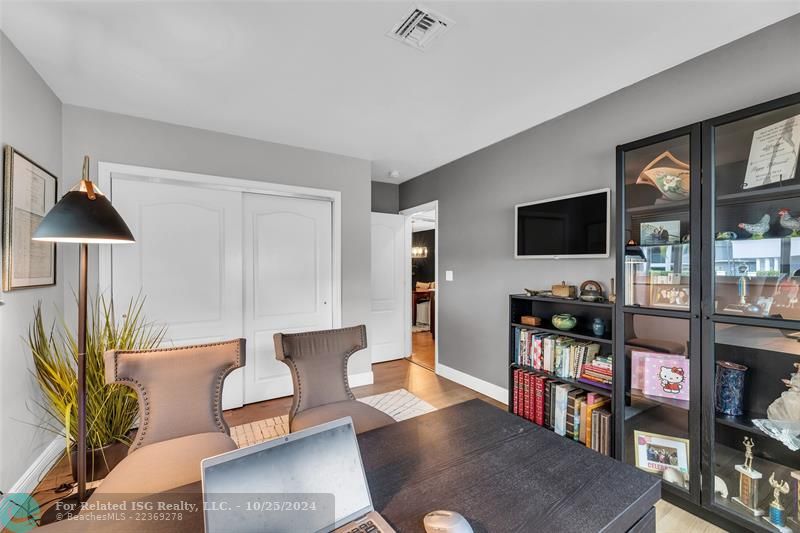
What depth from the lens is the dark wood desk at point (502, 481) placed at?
2.75 ft

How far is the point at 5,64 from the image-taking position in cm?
178

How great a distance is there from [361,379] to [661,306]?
285cm

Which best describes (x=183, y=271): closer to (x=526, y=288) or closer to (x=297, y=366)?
(x=297, y=366)

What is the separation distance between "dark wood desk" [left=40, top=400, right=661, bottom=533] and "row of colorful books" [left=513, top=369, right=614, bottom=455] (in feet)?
4.11

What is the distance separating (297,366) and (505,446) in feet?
4.37

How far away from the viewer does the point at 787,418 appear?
1556mm

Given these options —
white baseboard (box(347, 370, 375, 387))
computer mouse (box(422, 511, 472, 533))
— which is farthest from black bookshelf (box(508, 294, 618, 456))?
computer mouse (box(422, 511, 472, 533))

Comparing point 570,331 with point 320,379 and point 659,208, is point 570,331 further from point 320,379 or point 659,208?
point 320,379

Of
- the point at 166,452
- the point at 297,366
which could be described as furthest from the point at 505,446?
the point at 166,452

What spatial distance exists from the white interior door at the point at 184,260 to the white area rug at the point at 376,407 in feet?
1.64

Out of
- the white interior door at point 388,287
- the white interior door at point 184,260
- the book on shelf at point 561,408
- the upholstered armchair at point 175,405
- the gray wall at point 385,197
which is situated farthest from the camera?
the gray wall at point 385,197

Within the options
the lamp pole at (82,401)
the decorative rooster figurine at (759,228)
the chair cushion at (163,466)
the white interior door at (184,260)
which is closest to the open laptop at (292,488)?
the chair cushion at (163,466)

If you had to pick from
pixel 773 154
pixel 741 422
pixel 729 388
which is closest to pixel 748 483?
pixel 741 422

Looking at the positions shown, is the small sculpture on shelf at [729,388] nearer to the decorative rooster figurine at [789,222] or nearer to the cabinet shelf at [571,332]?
the cabinet shelf at [571,332]
